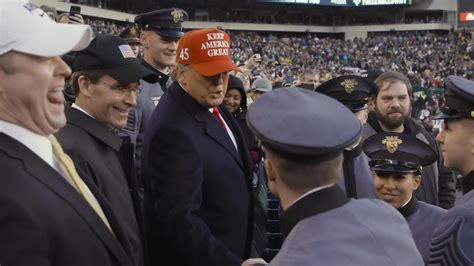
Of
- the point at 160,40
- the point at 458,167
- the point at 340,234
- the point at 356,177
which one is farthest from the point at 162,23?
the point at 340,234

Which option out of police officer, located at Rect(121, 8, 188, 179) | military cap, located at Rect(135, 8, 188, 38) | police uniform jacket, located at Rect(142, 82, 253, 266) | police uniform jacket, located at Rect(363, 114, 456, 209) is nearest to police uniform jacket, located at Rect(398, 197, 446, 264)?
police uniform jacket, located at Rect(142, 82, 253, 266)

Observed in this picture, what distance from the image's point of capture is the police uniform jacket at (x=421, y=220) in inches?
113

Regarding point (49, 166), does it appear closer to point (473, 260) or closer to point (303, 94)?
point (303, 94)

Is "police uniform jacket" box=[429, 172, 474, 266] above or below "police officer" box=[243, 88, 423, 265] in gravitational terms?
below

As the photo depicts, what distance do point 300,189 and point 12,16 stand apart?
0.98 meters

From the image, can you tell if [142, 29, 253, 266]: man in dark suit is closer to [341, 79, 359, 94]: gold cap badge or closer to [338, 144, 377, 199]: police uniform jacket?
[338, 144, 377, 199]: police uniform jacket

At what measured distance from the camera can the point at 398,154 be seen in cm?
324

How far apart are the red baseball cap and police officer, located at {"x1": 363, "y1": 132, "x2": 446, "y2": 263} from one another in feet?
3.12

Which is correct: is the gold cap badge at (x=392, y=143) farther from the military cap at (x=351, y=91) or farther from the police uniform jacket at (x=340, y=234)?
the police uniform jacket at (x=340, y=234)

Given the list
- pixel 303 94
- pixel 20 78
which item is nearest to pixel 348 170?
pixel 303 94

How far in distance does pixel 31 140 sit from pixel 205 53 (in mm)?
1303

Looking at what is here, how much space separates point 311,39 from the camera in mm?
50406

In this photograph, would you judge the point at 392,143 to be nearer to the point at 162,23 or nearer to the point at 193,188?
the point at 193,188

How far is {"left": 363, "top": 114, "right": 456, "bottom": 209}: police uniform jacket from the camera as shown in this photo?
4.08m
